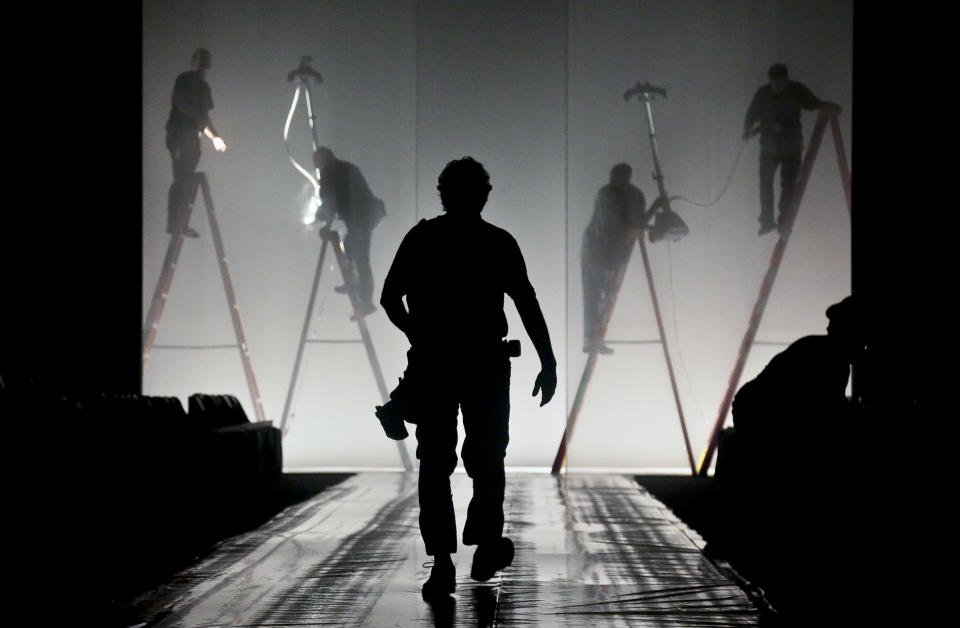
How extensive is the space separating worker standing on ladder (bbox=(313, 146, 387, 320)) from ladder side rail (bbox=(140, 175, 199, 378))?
35.3 inches

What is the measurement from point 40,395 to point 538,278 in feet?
12.3

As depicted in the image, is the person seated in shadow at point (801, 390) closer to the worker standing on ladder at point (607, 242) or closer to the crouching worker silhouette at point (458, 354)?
the crouching worker silhouette at point (458, 354)

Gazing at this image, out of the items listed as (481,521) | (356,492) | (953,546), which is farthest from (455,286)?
(356,492)

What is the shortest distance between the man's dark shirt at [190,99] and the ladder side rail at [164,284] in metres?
0.53

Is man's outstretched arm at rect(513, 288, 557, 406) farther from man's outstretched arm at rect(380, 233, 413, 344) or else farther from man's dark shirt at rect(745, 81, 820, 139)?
man's dark shirt at rect(745, 81, 820, 139)

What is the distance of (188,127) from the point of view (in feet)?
25.8

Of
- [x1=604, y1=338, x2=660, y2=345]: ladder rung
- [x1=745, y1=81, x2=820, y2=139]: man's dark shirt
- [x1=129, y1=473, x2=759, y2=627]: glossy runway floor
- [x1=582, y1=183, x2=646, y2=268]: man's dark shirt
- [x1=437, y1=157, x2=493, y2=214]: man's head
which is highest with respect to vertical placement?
[x1=745, y1=81, x2=820, y2=139]: man's dark shirt

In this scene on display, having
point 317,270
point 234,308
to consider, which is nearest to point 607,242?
point 317,270

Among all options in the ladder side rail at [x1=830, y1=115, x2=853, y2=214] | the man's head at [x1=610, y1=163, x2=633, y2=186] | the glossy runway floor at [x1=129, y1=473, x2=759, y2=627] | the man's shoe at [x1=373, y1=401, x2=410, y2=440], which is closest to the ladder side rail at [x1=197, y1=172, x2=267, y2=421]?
the man's head at [x1=610, y1=163, x2=633, y2=186]

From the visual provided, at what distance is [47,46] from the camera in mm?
7035

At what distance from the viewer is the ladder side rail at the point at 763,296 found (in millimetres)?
7348

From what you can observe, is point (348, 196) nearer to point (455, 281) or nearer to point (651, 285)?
point (651, 285)

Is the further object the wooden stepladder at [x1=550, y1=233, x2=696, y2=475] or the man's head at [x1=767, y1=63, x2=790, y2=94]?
the man's head at [x1=767, y1=63, x2=790, y2=94]

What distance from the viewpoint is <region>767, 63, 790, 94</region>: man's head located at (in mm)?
7520
